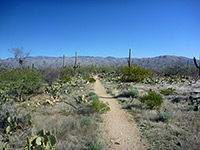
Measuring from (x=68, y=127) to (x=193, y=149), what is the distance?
12.4ft

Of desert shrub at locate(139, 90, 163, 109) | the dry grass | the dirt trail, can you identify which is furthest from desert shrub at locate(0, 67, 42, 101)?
desert shrub at locate(139, 90, 163, 109)

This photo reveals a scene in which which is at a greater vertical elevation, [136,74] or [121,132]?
[136,74]

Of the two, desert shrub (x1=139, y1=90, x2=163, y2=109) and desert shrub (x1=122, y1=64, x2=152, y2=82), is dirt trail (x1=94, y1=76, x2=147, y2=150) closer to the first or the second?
desert shrub (x1=139, y1=90, x2=163, y2=109)

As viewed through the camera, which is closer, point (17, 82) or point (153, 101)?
point (153, 101)

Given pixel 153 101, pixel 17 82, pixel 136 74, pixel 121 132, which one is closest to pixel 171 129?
pixel 121 132

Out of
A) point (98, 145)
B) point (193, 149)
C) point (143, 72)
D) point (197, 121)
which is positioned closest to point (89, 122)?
point (98, 145)

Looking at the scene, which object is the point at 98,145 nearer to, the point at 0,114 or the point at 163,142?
the point at 163,142

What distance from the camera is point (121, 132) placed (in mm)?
4578

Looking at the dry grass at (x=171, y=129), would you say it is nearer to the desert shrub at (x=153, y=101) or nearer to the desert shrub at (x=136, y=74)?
the desert shrub at (x=153, y=101)

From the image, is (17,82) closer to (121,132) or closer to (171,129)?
(121,132)

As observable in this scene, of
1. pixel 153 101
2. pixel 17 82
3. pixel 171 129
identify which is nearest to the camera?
pixel 171 129

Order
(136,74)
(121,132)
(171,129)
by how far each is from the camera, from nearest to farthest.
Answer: (171,129) < (121,132) < (136,74)

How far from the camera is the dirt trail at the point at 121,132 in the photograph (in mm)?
3774

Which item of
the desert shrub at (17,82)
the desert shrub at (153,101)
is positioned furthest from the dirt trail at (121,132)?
the desert shrub at (17,82)
